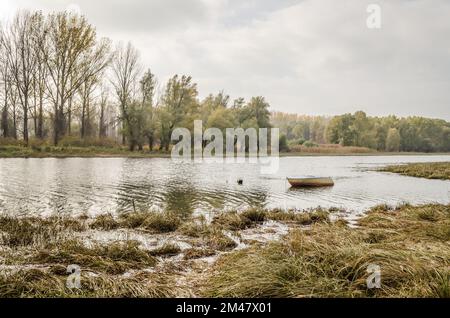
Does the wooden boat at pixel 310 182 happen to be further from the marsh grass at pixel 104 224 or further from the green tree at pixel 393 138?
the green tree at pixel 393 138

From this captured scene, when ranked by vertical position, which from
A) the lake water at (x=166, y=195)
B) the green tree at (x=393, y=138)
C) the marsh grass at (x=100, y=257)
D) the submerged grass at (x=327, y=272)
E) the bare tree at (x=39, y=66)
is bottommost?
the lake water at (x=166, y=195)

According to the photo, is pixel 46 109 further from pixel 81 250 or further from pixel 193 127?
pixel 81 250

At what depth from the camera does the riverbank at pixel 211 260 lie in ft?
16.7

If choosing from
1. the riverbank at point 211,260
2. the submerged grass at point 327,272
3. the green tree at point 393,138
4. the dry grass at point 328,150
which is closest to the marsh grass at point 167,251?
the riverbank at point 211,260

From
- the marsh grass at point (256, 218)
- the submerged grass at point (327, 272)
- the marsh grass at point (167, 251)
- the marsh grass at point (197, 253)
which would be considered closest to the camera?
the submerged grass at point (327, 272)

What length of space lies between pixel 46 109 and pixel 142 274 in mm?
53848

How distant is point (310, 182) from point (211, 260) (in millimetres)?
17240

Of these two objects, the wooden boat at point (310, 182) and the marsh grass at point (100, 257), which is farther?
the wooden boat at point (310, 182)

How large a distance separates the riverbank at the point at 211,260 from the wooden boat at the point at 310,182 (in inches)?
491

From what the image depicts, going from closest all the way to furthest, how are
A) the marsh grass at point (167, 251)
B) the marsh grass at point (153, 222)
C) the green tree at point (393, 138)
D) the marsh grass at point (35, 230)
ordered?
the marsh grass at point (167, 251) < the marsh grass at point (35, 230) < the marsh grass at point (153, 222) < the green tree at point (393, 138)

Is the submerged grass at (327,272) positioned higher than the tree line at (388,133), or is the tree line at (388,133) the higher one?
the tree line at (388,133)

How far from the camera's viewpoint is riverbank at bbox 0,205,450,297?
5078mm

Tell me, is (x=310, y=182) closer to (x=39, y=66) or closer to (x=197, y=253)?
(x=197, y=253)

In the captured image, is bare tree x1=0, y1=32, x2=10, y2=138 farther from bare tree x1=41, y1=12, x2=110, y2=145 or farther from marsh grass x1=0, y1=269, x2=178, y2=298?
marsh grass x1=0, y1=269, x2=178, y2=298
